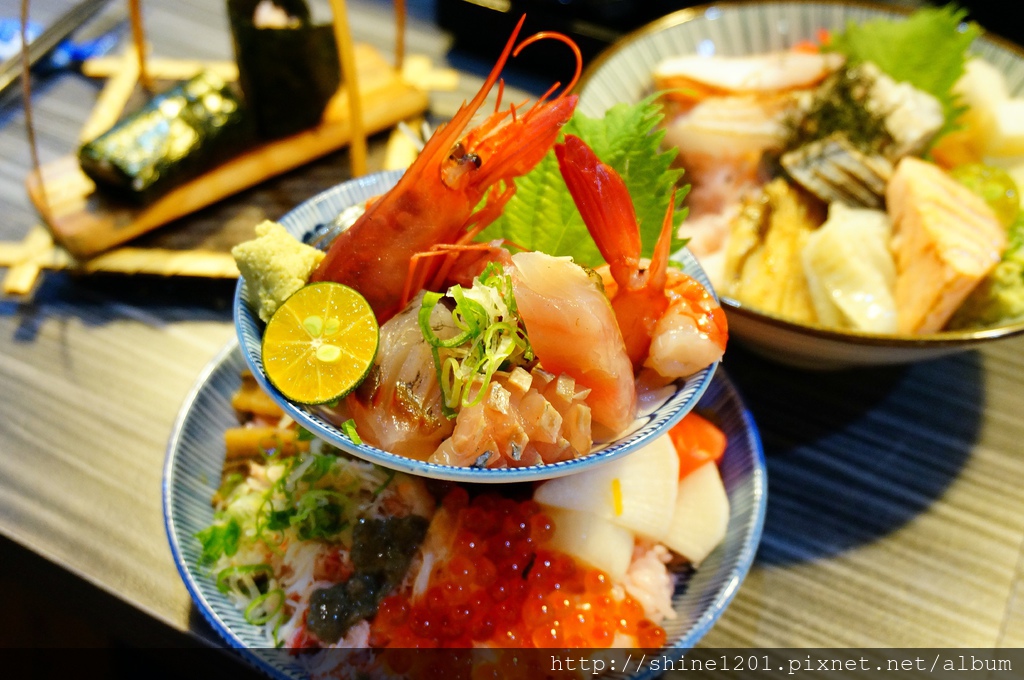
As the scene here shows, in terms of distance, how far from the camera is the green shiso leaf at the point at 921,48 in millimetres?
1837

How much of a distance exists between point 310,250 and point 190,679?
967 millimetres

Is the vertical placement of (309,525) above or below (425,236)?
below

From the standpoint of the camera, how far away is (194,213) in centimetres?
185

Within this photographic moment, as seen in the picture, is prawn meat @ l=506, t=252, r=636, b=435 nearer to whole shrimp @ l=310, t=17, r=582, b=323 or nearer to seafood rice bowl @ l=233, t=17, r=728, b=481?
seafood rice bowl @ l=233, t=17, r=728, b=481

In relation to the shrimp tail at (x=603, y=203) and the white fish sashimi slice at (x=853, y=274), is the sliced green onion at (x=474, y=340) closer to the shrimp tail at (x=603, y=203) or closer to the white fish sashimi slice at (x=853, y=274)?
the shrimp tail at (x=603, y=203)

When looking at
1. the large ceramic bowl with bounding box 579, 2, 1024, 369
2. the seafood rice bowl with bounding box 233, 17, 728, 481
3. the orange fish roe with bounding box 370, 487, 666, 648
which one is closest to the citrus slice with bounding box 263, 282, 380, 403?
the seafood rice bowl with bounding box 233, 17, 728, 481

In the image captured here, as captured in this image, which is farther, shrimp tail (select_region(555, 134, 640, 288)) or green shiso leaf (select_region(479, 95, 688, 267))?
green shiso leaf (select_region(479, 95, 688, 267))

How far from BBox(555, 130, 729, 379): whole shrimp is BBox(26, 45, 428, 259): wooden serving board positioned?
125cm

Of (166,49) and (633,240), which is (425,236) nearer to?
(633,240)

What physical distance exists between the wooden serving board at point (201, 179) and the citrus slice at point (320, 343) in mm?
1027

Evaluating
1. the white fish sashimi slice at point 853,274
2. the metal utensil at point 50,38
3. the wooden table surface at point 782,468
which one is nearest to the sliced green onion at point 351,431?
the wooden table surface at point 782,468

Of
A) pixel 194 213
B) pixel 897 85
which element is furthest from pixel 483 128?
pixel 897 85

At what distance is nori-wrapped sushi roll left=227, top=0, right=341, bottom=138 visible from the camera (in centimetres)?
187

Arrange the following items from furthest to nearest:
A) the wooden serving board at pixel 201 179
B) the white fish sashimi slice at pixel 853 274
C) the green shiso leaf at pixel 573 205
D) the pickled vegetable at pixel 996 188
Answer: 1. the wooden serving board at pixel 201 179
2. the pickled vegetable at pixel 996 188
3. the white fish sashimi slice at pixel 853 274
4. the green shiso leaf at pixel 573 205
